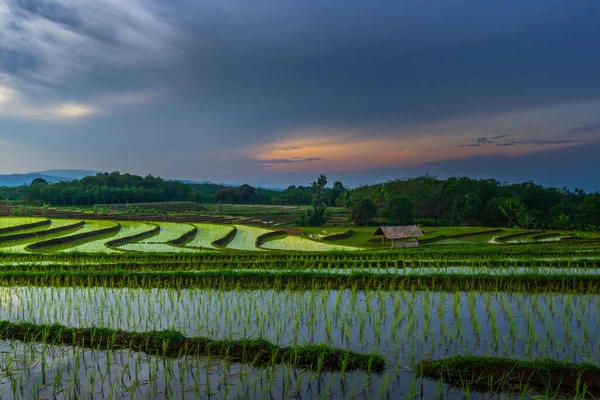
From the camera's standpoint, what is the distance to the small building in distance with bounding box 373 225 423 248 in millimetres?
21500

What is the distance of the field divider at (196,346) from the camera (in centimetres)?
538

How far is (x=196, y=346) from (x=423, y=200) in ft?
153

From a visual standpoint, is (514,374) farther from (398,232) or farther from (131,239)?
(131,239)

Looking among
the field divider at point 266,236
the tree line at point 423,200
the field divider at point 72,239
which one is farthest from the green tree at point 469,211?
the field divider at point 72,239

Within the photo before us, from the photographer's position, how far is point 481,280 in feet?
32.9

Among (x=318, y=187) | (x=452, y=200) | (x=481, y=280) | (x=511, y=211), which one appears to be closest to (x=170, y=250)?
(x=481, y=280)

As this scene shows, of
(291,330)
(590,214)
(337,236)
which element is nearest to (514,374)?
(291,330)

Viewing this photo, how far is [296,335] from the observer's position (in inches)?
255

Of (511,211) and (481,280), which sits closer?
(481,280)

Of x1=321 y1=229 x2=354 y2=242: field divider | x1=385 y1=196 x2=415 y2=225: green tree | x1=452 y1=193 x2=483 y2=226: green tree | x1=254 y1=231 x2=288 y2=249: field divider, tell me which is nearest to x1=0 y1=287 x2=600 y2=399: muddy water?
x1=254 y1=231 x2=288 y2=249: field divider

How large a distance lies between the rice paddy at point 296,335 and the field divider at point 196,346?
0.07 ft

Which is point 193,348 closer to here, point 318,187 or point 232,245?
point 232,245

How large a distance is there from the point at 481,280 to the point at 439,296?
1.98m

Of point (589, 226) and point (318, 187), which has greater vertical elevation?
point (318, 187)
